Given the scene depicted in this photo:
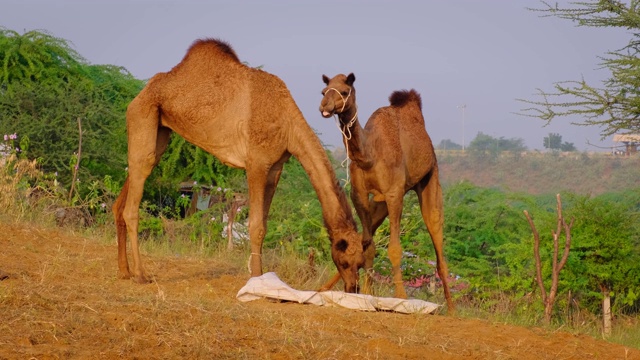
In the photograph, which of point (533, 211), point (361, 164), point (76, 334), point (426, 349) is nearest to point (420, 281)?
point (533, 211)

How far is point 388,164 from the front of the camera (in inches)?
393

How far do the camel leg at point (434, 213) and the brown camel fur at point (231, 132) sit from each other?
1441 mm

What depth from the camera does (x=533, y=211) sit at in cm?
1594

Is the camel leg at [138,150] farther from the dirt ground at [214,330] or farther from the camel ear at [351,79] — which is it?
the camel ear at [351,79]

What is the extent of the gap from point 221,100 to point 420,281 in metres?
5.48

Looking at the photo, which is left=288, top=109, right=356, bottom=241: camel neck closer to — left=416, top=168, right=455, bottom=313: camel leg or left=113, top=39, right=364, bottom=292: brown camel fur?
left=113, top=39, right=364, bottom=292: brown camel fur

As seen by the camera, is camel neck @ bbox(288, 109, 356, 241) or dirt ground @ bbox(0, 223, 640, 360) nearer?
dirt ground @ bbox(0, 223, 640, 360)

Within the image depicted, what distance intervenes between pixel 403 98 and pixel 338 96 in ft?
5.95

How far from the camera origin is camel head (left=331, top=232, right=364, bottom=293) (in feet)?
31.0

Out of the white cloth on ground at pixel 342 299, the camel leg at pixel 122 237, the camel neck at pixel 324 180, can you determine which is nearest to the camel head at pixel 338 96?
the camel neck at pixel 324 180

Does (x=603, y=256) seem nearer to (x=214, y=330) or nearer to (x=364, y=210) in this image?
(x=364, y=210)

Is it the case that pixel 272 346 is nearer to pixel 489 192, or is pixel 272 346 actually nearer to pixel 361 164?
pixel 361 164

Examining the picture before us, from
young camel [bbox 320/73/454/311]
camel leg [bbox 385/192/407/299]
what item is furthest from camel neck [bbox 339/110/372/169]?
camel leg [bbox 385/192/407/299]

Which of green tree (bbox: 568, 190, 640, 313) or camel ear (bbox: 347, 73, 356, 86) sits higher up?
camel ear (bbox: 347, 73, 356, 86)
